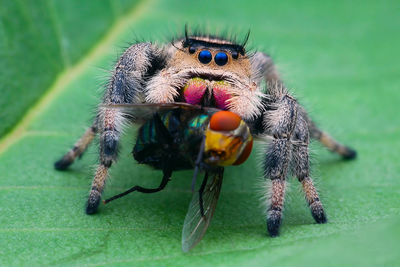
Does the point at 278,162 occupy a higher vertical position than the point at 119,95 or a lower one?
lower

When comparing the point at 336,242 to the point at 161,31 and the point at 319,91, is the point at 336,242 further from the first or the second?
the point at 161,31

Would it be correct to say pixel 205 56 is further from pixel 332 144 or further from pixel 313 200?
pixel 332 144

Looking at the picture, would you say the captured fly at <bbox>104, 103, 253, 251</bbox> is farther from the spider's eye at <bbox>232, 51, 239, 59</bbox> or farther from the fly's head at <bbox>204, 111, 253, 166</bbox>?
the spider's eye at <bbox>232, 51, 239, 59</bbox>

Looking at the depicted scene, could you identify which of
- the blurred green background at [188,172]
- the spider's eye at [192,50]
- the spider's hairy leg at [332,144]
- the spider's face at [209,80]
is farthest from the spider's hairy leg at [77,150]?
the spider's hairy leg at [332,144]

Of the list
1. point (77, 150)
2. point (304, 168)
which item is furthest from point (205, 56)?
point (77, 150)

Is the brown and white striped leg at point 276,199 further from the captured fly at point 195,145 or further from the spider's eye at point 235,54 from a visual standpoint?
the spider's eye at point 235,54

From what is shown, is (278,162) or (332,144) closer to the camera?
(278,162)
